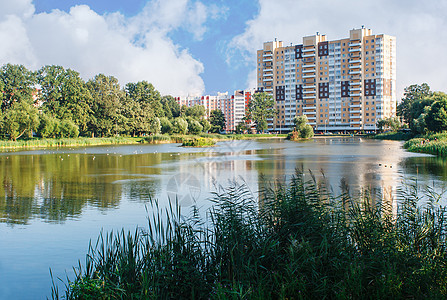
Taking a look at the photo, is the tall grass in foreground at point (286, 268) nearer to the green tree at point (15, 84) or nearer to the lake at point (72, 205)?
the lake at point (72, 205)

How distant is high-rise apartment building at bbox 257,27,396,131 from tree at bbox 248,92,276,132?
598 inches

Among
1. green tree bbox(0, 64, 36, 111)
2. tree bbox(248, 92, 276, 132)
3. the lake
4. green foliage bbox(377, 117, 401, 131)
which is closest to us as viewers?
the lake

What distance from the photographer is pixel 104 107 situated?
9462 centimetres

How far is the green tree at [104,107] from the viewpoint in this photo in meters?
93.2

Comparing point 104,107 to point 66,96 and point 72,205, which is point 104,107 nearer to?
point 66,96

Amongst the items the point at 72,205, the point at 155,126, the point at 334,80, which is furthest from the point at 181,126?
Answer: the point at 334,80

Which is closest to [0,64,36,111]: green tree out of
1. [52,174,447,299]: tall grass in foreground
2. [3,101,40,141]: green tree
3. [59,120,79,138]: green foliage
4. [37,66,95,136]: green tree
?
[37,66,95,136]: green tree

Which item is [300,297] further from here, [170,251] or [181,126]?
[181,126]

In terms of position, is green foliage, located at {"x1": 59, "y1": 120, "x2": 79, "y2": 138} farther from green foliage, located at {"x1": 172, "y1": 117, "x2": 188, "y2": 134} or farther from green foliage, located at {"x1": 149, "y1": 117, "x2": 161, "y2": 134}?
green foliage, located at {"x1": 172, "y1": 117, "x2": 188, "y2": 134}

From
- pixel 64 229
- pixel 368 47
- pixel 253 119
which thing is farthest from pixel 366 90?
pixel 64 229

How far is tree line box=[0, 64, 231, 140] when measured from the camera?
7244cm

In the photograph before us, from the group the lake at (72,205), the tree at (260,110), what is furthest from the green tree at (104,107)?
the lake at (72,205)

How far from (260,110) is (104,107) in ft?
223

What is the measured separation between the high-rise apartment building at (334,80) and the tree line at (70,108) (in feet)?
240
